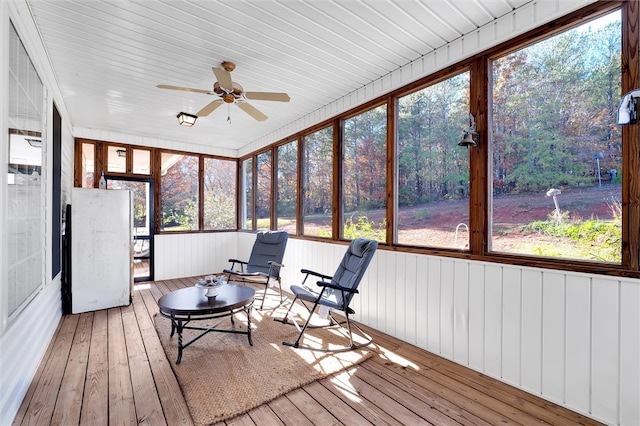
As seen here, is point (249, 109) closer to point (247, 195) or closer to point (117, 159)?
point (247, 195)

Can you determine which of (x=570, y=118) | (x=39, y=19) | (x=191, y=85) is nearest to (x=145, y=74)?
(x=191, y=85)

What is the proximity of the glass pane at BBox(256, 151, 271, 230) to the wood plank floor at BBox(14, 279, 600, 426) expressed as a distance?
3.37 meters

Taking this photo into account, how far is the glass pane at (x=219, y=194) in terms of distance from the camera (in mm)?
6676

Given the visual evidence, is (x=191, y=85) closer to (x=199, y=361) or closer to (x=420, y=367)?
(x=199, y=361)

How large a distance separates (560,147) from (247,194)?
574 centimetres

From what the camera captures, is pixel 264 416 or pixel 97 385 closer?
pixel 264 416

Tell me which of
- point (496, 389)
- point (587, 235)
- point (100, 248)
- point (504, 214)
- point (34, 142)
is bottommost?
point (496, 389)

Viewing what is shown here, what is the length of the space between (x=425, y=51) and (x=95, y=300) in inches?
198

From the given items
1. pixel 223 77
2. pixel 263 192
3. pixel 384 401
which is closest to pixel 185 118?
pixel 223 77

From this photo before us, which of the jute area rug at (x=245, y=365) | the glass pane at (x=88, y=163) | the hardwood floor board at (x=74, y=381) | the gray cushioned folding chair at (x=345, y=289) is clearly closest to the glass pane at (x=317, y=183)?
the gray cushioned folding chair at (x=345, y=289)

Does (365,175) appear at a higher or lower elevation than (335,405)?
higher

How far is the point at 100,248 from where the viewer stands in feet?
13.7

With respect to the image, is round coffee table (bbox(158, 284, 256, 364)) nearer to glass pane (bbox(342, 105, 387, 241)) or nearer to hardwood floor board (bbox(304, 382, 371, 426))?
hardwood floor board (bbox(304, 382, 371, 426))

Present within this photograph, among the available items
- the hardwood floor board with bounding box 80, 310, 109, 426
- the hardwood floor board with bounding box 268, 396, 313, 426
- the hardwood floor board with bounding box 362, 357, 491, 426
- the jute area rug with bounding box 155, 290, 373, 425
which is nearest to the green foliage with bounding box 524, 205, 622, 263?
the hardwood floor board with bounding box 362, 357, 491, 426
